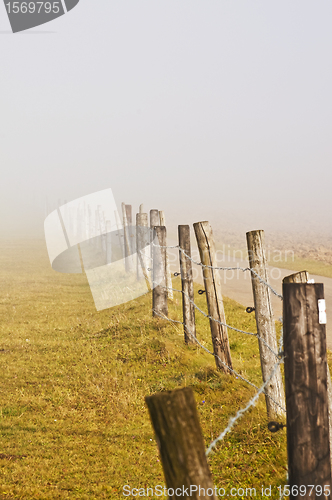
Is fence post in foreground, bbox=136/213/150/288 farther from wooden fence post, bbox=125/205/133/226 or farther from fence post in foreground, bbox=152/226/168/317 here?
wooden fence post, bbox=125/205/133/226

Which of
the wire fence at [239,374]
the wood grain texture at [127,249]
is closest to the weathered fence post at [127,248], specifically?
the wood grain texture at [127,249]

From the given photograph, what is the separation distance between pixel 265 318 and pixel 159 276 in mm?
4179

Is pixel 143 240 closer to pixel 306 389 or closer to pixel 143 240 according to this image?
pixel 143 240

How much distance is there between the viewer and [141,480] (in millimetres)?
3891

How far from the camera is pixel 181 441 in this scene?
1.62 meters

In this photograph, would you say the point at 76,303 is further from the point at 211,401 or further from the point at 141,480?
the point at 141,480

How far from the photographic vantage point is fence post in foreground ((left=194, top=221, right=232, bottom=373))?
552 cm

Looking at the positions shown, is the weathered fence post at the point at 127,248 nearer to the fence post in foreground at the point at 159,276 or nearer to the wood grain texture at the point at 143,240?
the wood grain texture at the point at 143,240

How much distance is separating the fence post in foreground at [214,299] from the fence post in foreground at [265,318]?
3.92 ft

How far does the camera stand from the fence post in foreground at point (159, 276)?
821cm

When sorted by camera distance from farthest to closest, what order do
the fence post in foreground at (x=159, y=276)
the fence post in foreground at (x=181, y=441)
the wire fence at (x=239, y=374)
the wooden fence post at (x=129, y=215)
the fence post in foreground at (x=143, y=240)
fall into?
the wooden fence post at (x=129, y=215) < the fence post in foreground at (x=143, y=240) < the fence post in foreground at (x=159, y=276) < the wire fence at (x=239, y=374) < the fence post in foreground at (x=181, y=441)

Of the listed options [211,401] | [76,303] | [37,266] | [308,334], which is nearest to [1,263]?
[37,266]

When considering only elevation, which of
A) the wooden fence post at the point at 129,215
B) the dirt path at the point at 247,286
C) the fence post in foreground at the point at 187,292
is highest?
the wooden fence post at the point at 129,215

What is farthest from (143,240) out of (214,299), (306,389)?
(306,389)
